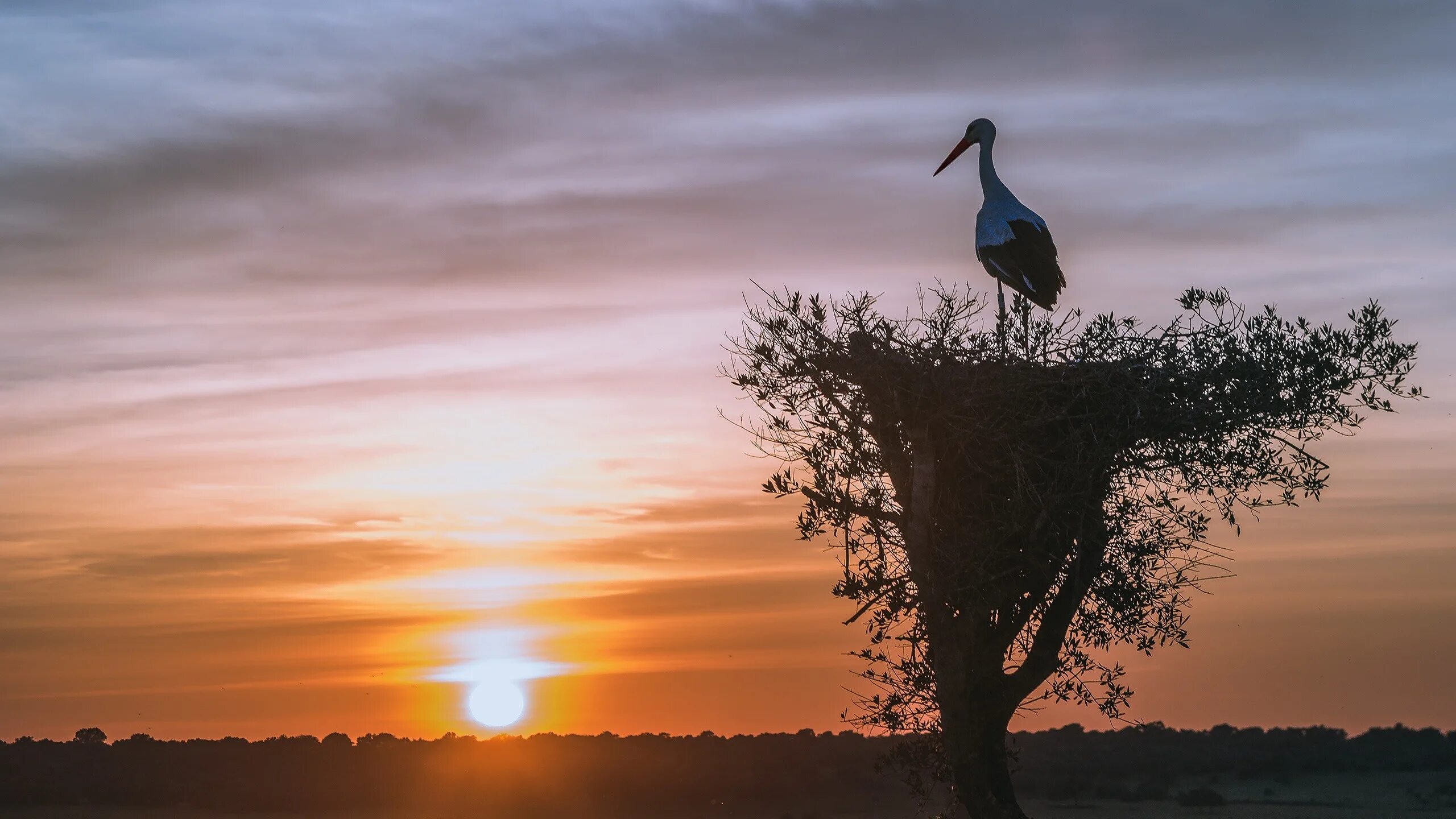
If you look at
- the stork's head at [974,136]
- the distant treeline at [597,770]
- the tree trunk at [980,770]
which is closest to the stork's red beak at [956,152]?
the stork's head at [974,136]

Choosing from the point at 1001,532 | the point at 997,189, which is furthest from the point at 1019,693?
the point at 997,189

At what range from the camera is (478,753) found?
65062 mm

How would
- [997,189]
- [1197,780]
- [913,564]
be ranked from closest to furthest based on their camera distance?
[913,564]
[997,189]
[1197,780]

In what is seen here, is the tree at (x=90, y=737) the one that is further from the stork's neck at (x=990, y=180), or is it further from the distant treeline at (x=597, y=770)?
the stork's neck at (x=990, y=180)

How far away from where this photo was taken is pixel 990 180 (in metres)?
23.3

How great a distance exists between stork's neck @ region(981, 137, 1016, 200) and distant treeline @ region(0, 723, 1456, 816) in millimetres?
38106

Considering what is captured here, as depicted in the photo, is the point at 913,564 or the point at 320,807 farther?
the point at 320,807

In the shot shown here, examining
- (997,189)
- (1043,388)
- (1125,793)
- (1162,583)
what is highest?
(997,189)

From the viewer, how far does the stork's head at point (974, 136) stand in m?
24.1

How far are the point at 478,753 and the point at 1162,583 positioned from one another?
52.8m

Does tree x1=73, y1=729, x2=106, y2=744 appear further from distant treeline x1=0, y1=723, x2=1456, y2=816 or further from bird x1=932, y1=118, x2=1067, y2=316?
bird x1=932, y1=118, x2=1067, y2=316

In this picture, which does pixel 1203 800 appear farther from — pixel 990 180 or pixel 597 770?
pixel 990 180

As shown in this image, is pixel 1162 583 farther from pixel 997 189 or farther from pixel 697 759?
pixel 697 759

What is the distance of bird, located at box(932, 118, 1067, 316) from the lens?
69.7ft
